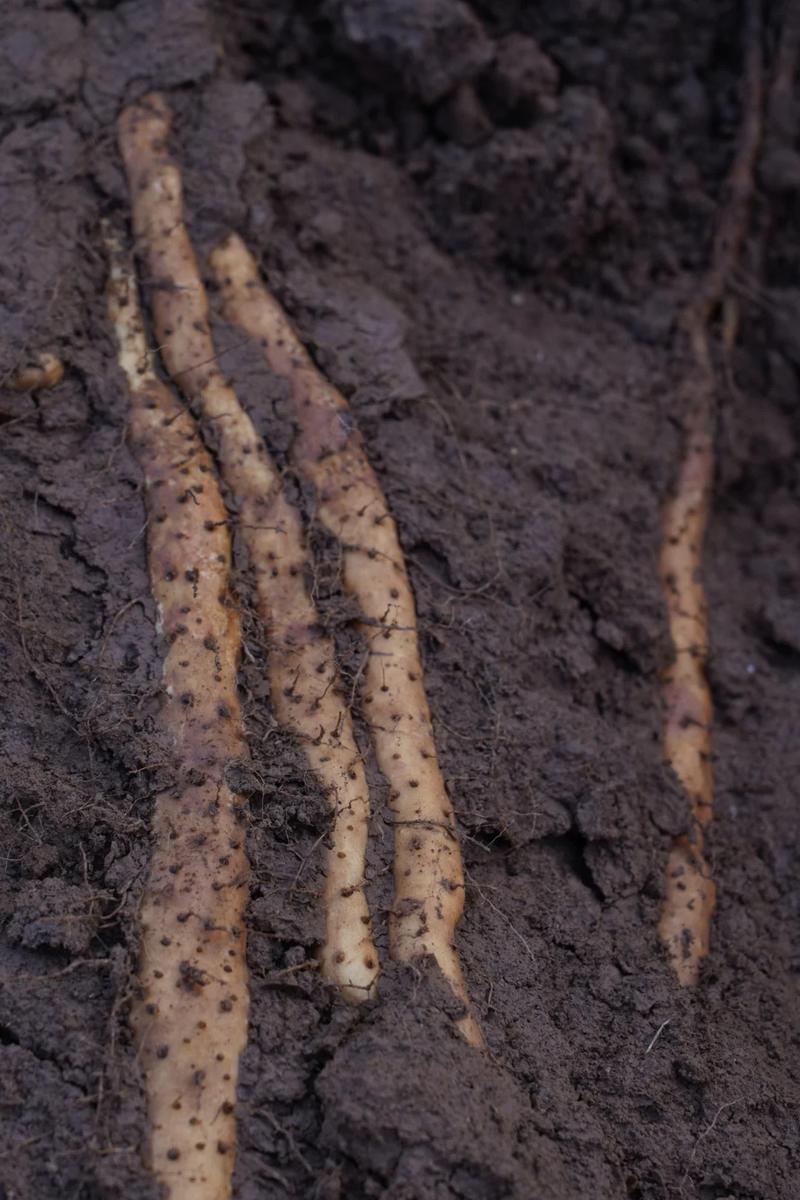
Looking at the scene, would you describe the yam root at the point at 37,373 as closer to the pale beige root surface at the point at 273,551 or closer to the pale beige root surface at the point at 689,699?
the pale beige root surface at the point at 273,551

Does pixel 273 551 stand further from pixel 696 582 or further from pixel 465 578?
pixel 696 582

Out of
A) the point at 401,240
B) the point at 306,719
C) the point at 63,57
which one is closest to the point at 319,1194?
the point at 306,719

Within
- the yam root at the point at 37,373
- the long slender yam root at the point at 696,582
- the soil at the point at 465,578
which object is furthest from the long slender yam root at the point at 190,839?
the long slender yam root at the point at 696,582

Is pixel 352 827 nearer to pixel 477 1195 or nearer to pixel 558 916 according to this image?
pixel 558 916

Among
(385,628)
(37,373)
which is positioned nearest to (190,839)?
(385,628)

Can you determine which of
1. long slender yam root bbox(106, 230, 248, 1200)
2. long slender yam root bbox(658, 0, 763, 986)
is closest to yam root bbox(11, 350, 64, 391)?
long slender yam root bbox(106, 230, 248, 1200)

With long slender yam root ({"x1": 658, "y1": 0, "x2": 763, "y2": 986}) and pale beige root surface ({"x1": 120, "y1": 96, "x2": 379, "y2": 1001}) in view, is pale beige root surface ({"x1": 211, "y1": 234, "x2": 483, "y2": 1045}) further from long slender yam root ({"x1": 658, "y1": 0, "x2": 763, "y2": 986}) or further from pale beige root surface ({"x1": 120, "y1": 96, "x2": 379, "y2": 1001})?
long slender yam root ({"x1": 658, "y1": 0, "x2": 763, "y2": 986})
